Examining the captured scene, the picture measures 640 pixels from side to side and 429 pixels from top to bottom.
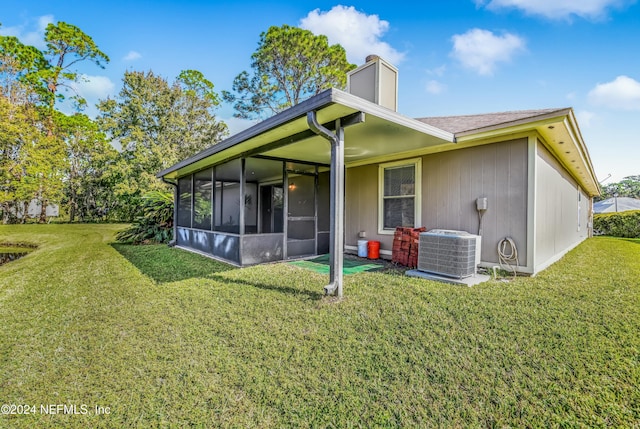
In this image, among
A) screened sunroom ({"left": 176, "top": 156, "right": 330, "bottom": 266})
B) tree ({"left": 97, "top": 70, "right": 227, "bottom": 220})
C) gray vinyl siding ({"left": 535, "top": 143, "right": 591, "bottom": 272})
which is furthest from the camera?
tree ({"left": 97, "top": 70, "right": 227, "bottom": 220})

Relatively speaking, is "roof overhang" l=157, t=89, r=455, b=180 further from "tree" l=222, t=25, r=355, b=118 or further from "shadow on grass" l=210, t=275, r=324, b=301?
"tree" l=222, t=25, r=355, b=118

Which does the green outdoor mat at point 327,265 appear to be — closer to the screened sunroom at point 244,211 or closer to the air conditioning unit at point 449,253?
the screened sunroom at point 244,211

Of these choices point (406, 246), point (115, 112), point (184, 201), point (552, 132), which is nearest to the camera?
point (552, 132)

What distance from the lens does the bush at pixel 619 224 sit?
1320cm

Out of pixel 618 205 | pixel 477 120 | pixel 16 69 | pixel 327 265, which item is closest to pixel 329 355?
pixel 327 265

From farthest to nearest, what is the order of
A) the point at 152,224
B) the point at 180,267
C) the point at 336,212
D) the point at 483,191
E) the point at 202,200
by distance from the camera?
the point at 152,224 → the point at 202,200 → the point at 180,267 → the point at 483,191 → the point at 336,212

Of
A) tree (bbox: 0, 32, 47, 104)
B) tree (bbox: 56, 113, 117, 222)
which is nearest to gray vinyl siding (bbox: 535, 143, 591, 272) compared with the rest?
tree (bbox: 56, 113, 117, 222)

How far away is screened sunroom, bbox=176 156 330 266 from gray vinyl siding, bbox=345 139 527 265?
1.84 meters

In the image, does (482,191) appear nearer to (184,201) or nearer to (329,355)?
(329,355)

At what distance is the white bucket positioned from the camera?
643 cm

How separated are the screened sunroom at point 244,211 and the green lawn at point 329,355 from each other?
6.21 ft

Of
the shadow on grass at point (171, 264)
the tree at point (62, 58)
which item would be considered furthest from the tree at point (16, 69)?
the shadow on grass at point (171, 264)

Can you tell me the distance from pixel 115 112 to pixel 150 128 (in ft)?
7.23

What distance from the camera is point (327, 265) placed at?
5.61 meters
